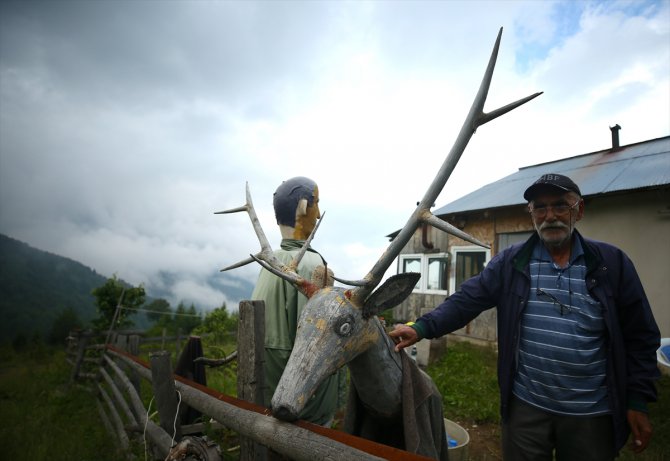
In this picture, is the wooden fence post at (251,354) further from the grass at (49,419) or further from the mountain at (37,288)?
the mountain at (37,288)

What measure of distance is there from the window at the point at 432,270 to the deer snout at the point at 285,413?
312 inches

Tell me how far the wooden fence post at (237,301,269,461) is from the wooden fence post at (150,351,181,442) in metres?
0.69

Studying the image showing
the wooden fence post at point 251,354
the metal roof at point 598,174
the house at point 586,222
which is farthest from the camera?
the metal roof at point 598,174

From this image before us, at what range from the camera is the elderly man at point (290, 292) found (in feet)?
6.79

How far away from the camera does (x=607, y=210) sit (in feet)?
21.0

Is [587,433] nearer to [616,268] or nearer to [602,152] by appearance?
[616,268]

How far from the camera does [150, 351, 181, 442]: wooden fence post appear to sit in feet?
7.15

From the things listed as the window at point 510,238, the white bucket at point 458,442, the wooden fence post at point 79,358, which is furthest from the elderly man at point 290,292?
the wooden fence post at point 79,358

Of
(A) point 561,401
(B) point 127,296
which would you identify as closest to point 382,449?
(A) point 561,401

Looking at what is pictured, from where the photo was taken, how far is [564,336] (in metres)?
1.89

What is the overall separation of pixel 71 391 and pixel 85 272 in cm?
10709

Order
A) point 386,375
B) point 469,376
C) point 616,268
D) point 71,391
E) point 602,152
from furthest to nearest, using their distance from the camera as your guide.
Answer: point 602,152, point 71,391, point 469,376, point 616,268, point 386,375

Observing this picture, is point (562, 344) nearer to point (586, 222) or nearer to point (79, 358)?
point (586, 222)

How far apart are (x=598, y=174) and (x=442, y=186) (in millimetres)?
7913
